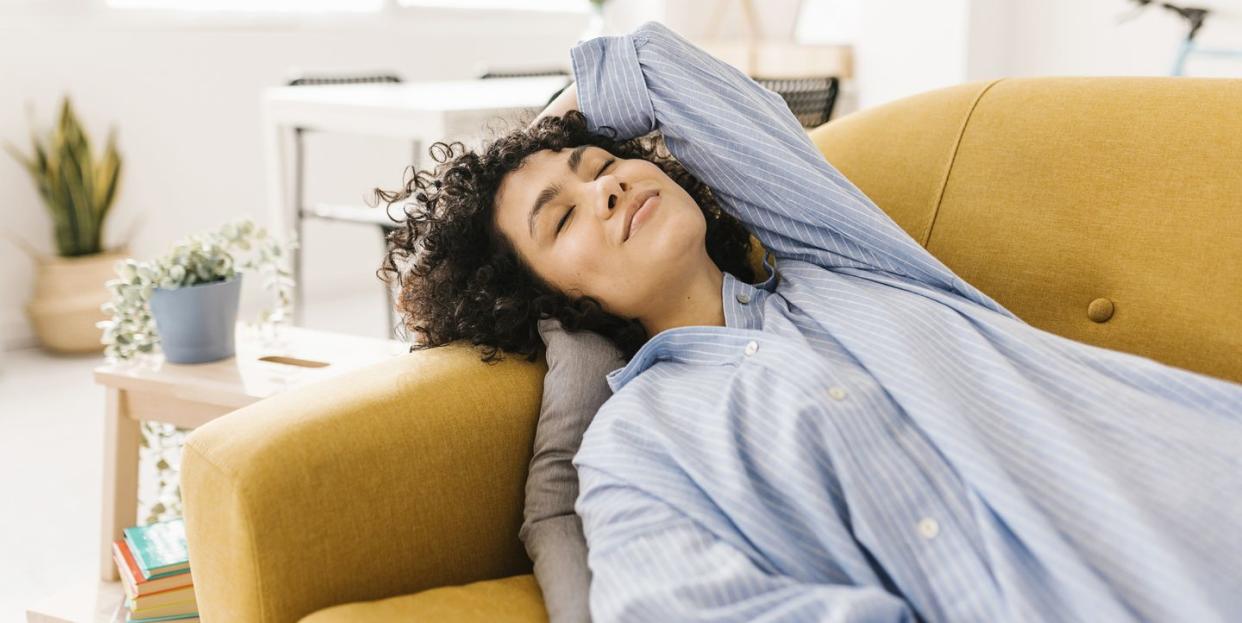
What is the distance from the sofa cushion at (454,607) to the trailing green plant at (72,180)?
122 inches

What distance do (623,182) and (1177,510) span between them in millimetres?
711

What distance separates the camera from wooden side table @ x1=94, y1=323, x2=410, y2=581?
5.57ft

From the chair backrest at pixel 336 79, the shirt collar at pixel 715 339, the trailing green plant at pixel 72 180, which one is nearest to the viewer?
the shirt collar at pixel 715 339

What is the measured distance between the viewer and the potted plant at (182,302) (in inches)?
69.6

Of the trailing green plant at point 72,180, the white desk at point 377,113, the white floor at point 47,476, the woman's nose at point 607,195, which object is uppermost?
the woman's nose at point 607,195

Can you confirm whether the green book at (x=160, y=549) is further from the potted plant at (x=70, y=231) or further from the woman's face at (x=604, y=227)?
the potted plant at (x=70, y=231)

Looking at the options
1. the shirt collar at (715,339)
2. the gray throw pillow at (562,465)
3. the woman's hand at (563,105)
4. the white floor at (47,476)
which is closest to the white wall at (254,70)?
the white floor at (47,476)

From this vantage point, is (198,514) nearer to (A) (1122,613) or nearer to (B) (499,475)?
(B) (499,475)

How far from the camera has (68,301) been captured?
12.0 ft

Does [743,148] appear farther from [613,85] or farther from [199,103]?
[199,103]

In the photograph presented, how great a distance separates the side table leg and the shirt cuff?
37.4 inches

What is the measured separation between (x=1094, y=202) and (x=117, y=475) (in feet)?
5.29

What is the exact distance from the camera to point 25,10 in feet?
12.1

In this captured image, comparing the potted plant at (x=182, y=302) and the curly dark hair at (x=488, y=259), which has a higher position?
the curly dark hair at (x=488, y=259)
